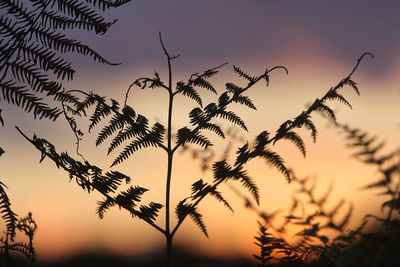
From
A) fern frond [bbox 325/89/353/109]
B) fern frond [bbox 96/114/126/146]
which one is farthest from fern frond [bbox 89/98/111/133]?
fern frond [bbox 325/89/353/109]

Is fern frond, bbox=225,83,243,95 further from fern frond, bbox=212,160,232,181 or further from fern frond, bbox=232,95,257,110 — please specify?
fern frond, bbox=212,160,232,181

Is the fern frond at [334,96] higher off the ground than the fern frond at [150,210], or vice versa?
the fern frond at [334,96]

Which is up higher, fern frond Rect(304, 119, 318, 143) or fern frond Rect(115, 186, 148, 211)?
fern frond Rect(304, 119, 318, 143)

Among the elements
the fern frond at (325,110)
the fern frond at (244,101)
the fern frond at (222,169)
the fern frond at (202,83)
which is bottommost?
the fern frond at (222,169)

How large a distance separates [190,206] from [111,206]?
30 centimetres

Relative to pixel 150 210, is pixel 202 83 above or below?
above

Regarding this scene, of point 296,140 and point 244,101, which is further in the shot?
point 244,101

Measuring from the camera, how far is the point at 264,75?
1615 millimetres

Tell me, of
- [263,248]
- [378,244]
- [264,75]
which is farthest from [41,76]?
[378,244]

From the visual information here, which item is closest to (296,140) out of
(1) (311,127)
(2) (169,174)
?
(1) (311,127)

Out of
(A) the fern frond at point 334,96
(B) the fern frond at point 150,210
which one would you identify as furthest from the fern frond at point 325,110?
(B) the fern frond at point 150,210

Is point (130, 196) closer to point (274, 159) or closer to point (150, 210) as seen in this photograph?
point (150, 210)

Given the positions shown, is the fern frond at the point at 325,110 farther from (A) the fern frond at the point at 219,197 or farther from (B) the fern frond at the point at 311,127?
(A) the fern frond at the point at 219,197

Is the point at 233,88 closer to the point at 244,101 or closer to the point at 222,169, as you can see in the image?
the point at 244,101
